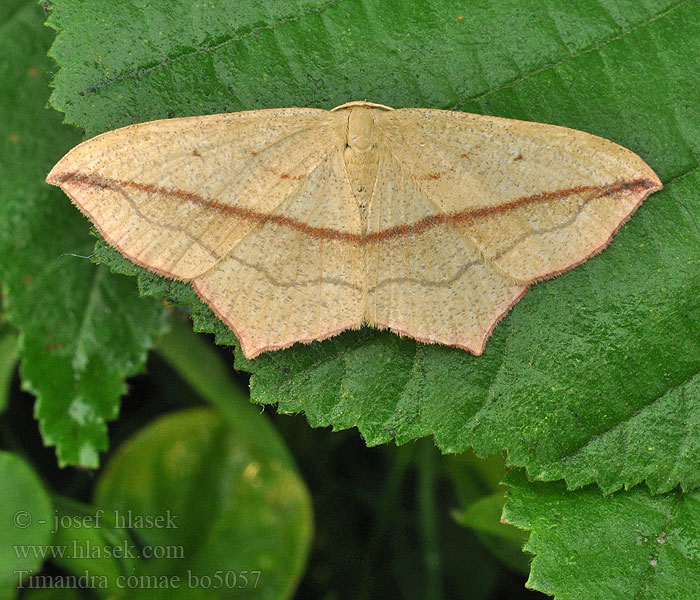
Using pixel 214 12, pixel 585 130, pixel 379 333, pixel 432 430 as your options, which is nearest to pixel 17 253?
pixel 214 12

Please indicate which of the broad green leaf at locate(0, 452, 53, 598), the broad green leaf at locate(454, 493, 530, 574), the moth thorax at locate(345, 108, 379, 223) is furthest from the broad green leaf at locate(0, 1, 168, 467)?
the broad green leaf at locate(454, 493, 530, 574)

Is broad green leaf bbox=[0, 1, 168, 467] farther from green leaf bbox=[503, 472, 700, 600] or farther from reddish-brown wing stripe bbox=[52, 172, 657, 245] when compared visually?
green leaf bbox=[503, 472, 700, 600]

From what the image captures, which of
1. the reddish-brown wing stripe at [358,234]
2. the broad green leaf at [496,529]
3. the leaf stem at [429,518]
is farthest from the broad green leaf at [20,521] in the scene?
the broad green leaf at [496,529]

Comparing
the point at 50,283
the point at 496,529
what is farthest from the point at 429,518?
the point at 50,283

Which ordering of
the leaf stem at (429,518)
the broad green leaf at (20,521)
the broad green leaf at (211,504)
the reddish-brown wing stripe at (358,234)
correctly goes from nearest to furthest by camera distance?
the reddish-brown wing stripe at (358,234) < the broad green leaf at (20,521) < the broad green leaf at (211,504) < the leaf stem at (429,518)

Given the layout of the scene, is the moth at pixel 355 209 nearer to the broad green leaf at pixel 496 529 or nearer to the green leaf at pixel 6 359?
the broad green leaf at pixel 496 529

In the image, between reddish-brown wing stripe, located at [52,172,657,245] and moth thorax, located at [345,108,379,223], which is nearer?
reddish-brown wing stripe, located at [52,172,657,245]

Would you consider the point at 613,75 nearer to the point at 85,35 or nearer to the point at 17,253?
the point at 85,35
